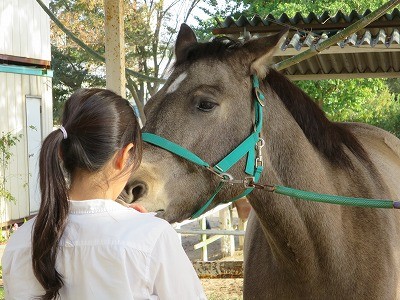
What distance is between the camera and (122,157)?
186cm

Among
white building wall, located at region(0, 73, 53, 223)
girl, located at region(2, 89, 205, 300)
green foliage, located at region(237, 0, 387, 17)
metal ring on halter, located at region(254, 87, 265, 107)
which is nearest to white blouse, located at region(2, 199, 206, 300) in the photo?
girl, located at region(2, 89, 205, 300)

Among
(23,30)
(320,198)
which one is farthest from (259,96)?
(23,30)

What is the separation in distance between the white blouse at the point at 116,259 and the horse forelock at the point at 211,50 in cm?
153

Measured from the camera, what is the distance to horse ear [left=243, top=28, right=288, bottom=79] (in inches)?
122

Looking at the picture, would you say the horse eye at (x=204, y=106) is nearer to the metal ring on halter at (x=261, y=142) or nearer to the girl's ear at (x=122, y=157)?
the metal ring on halter at (x=261, y=142)

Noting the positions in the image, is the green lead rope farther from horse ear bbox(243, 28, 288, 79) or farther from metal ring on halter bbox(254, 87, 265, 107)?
horse ear bbox(243, 28, 288, 79)

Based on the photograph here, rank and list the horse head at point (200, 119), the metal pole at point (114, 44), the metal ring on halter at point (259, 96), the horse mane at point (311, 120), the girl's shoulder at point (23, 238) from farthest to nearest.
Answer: the metal pole at point (114, 44) → the horse mane at point (311, 120) → the metal ring on halter at point (259, 96) → the horse head at point (200, 119) → the girl's shoulder at point (23, 238)

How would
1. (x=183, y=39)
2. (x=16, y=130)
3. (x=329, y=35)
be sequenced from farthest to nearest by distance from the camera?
1. (x=16, y=130)
2. (x=329, y=35)
3. (x=183, y=39)

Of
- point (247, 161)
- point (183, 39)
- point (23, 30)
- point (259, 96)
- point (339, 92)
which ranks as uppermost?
point (23, 30)

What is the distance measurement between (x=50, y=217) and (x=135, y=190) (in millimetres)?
1087

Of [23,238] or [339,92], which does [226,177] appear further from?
[339,92]

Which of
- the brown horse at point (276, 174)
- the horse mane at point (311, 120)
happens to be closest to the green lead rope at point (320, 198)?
the brown horse at point (276, 174)

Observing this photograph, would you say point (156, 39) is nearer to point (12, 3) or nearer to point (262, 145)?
point (12, 3)

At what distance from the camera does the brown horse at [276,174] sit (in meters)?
3.01
